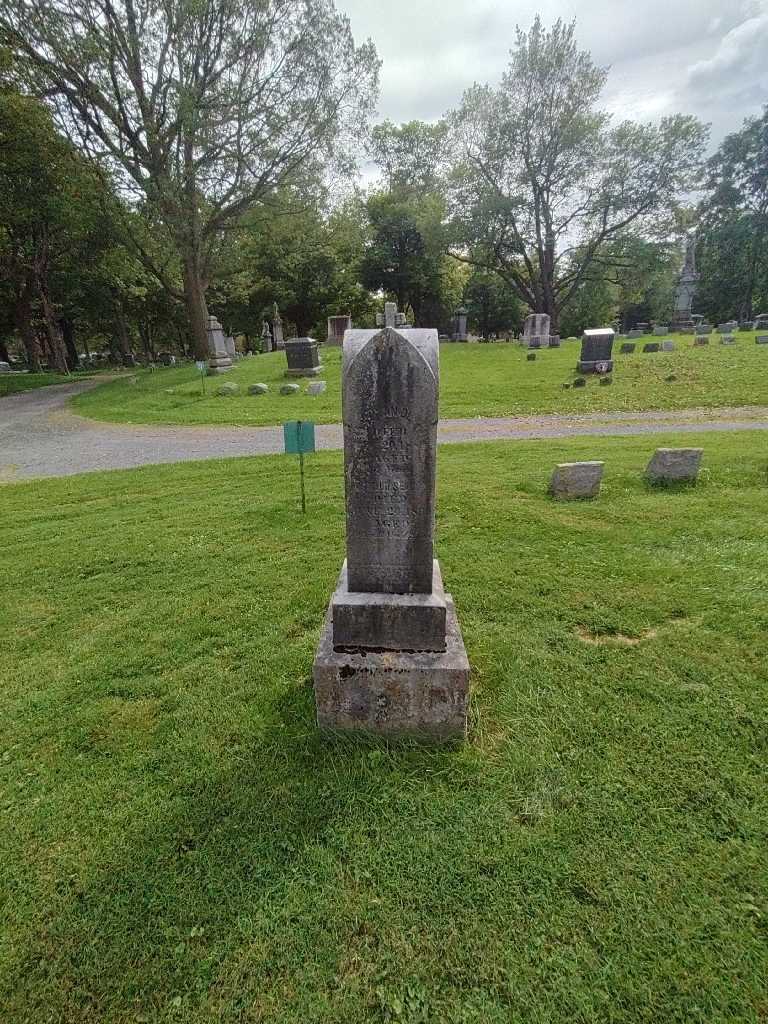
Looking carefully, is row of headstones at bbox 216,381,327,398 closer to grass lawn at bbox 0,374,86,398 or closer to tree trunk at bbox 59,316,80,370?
grass lawn at bbox 0,374,86,398

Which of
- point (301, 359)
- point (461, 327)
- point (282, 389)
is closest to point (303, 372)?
point (301, 359)

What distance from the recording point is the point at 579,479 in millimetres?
6609

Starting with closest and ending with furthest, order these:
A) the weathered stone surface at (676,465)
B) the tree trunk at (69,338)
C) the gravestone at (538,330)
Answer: the weathered stone surface at (676,465)
the gravestone at (538,330)
the tree trunk at (69,338)

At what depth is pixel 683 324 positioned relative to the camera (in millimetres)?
31969

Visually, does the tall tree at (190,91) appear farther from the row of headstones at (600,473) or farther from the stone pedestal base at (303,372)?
the row of headstones at (600,473)

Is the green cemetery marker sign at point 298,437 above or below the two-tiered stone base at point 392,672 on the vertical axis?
above

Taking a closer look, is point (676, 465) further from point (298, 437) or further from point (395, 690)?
point (395, 690)

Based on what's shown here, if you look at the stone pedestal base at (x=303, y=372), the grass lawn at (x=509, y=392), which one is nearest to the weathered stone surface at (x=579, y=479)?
the grass lawn at (x=509, y=392)

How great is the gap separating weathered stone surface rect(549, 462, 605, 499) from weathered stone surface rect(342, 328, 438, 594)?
4301 mm

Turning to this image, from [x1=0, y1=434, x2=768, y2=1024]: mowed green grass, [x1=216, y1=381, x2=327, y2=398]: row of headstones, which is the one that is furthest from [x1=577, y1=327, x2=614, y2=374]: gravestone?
[x1=0, y1=434, x2=768, y2=1024]: mowed green grass

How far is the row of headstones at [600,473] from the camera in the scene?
6.60m

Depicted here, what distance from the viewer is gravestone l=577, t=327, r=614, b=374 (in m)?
17.2

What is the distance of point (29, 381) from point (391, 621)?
29184 millimetres

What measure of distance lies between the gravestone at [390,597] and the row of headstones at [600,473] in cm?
424
